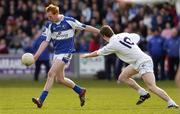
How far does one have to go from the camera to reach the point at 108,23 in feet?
123

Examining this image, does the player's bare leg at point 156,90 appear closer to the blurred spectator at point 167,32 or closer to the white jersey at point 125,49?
the white jersey at point 125,49

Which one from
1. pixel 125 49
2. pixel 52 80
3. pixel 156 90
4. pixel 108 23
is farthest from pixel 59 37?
pixel 108 23

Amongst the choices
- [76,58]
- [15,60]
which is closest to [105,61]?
[76,58]

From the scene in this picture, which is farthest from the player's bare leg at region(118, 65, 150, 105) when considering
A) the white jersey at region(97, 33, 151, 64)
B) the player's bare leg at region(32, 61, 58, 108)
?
the player's bare leg at region(32, 61, 58, 108)

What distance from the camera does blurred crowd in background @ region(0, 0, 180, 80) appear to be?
→ 114 ft

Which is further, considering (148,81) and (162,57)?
(162,57)

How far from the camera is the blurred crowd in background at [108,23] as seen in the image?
3481cm

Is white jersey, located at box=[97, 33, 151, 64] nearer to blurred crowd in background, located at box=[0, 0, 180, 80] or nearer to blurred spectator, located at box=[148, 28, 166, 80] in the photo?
blurred crowd in background, located at box=[0, 0, 180, 80]

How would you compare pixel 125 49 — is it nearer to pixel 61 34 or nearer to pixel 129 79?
pixel 129 79

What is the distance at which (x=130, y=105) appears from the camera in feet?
63.7

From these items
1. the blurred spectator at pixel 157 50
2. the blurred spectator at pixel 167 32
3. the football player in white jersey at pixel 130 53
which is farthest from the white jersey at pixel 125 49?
the blurred spectator at pixel 167 32

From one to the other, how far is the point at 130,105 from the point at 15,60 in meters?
16.9

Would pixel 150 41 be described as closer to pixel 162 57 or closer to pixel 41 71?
pixel 162 57

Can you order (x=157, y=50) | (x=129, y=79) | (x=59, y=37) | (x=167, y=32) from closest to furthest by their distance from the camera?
(x=129, y=79)
(x=59, y=37)
(x=157, y=50)
(x=167, y=32)
